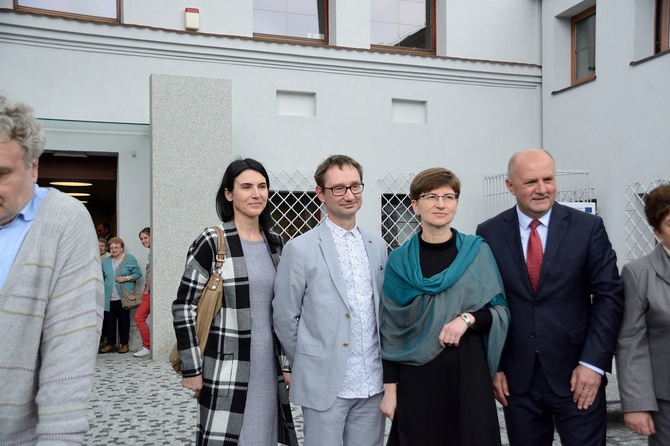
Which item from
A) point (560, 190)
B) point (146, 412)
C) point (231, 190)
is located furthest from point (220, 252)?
point (560, 190)

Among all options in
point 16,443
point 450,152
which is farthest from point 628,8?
point 16,443

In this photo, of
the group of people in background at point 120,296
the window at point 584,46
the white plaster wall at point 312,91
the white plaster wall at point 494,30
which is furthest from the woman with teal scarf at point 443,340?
the white plaster wall at point 494,30

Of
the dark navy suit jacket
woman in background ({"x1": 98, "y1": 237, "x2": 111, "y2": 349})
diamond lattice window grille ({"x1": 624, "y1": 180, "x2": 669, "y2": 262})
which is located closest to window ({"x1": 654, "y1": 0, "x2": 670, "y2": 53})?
diamond lattice window grille ({"x1": 624, "y1": 180, "x2": 669, "y2": 262})

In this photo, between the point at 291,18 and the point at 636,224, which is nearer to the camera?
the point at 636,224

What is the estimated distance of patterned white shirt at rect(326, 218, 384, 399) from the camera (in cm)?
267

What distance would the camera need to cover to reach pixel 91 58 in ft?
23.8

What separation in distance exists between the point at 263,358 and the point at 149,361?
493 cm

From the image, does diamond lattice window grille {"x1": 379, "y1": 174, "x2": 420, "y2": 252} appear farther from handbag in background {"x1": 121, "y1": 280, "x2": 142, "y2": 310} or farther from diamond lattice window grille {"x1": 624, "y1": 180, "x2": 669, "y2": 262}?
handbag in background {"x1": 121, "y1": 280, "x2": 142, "y2": 310}

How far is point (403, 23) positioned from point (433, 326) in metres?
7.36

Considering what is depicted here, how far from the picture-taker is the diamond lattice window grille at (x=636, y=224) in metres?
7.45

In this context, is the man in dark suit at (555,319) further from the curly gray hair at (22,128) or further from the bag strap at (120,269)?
the bag strap at (120,269)

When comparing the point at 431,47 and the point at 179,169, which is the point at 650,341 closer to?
the point at 179,169

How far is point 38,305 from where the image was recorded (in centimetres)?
156

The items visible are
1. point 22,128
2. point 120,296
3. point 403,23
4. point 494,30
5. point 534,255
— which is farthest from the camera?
point 494,30
